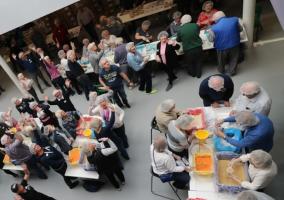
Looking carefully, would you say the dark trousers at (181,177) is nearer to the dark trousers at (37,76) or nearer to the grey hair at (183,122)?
the grey hair at (183,122)

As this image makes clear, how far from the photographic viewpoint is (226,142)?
15.1 ft

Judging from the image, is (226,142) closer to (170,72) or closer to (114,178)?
(114,178)

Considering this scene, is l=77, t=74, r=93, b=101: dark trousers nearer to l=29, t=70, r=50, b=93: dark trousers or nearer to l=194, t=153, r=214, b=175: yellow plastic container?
l=29, t=70, r=50, b=93: dark trousers

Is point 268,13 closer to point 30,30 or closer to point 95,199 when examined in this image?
point 95,199

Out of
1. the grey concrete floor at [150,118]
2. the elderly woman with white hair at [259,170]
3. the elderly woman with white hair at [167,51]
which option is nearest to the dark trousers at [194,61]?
the grey concrete floor at [150,118]

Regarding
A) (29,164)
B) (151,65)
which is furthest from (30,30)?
(29,164)

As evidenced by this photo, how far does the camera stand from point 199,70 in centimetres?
762

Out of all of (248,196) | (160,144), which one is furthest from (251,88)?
(248,196)

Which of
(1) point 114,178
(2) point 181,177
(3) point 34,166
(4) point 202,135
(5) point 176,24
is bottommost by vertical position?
(1) point 114,178

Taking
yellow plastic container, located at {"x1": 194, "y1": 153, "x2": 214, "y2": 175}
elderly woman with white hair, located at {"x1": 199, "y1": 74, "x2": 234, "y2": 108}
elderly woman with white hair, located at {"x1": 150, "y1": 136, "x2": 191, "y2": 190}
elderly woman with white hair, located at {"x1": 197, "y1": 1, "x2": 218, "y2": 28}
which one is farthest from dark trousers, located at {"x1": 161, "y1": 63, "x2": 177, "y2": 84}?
yellow plastic container, located at {"x1": 194, "y1": 153, "x2": 214, "y2": 175}

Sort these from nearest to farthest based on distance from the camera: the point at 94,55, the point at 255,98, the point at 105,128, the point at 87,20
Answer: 1. the point at 255,98
2. the point at 105,128
3. the point at 94,55
4. the point at 87,20

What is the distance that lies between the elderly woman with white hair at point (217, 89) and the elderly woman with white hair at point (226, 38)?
70.6 inches

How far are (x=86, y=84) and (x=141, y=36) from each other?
6.63ft

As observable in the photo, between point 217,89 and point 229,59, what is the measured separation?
248 centimetres
